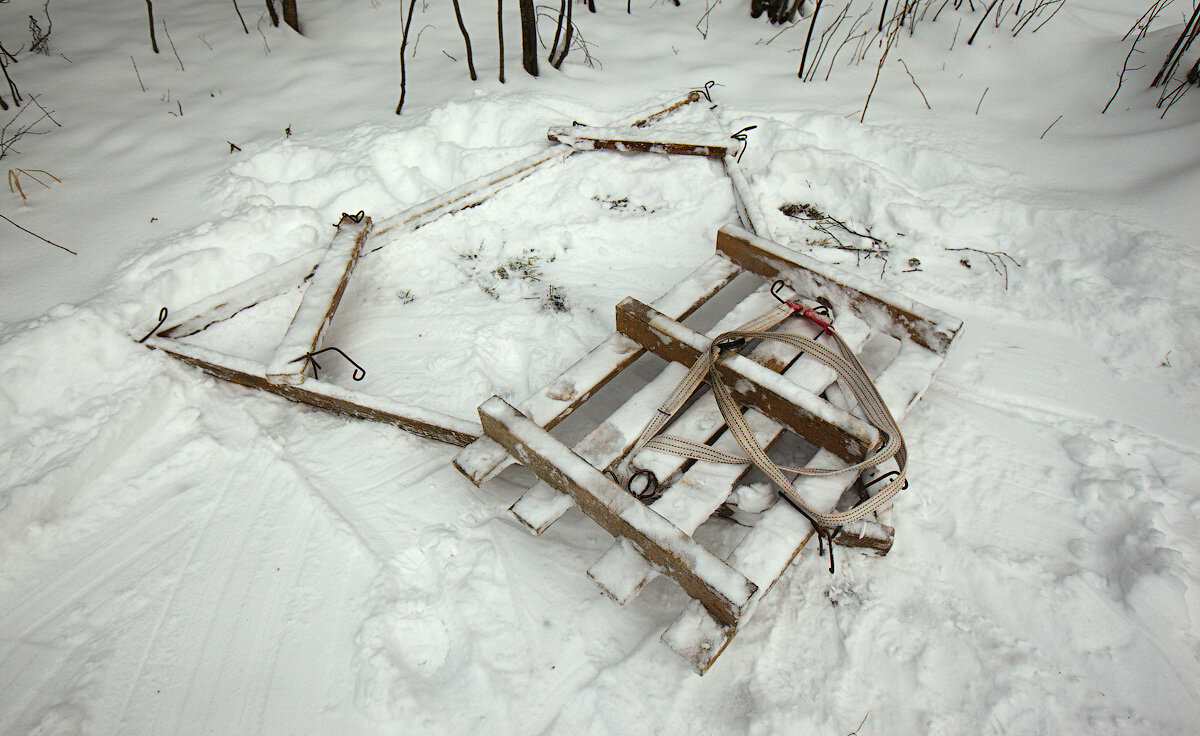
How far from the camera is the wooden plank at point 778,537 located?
5.61 feet

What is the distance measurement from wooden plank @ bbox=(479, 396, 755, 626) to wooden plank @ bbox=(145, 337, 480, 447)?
0.71 feet

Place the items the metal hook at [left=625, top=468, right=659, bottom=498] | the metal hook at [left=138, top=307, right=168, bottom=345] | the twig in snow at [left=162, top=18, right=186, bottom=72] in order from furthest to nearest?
the twig in snow at [left=162, top=18, right=186, bottom=72] → the metal hook at [left=138, top=307, right=168, bottom=345] → the metal hook at [left=625, top=468, right=659, bottom=498]

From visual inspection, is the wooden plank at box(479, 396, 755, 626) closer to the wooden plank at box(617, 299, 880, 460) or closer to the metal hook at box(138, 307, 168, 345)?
the wooden plank at box(617, 299, 880, 460)

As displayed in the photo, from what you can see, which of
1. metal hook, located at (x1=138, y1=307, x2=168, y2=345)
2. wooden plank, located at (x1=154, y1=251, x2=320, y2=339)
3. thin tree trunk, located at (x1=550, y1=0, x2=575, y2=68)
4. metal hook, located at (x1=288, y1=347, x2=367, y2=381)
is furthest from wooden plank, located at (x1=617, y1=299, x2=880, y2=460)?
thin tree trunk, located at (x1=550, y1=0, x2=575, y2=68)

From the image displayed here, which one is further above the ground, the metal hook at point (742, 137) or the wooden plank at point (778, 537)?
the metal hook at point (742, 137)

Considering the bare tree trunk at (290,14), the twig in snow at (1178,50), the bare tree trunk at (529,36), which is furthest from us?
the bare tree trunk at (290,14)

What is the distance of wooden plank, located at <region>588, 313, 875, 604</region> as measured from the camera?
1.83 metres

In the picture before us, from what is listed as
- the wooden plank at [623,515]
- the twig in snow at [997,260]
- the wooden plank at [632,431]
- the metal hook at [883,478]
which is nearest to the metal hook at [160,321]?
the wooden plank at [623,515]

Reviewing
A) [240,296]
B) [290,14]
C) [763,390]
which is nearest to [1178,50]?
[763,390]

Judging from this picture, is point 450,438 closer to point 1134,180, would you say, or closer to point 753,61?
point 1134,180

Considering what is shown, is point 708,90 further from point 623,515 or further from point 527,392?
point 623,515

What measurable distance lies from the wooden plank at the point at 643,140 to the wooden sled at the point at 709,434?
1117mm

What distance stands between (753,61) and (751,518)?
4.20 metres

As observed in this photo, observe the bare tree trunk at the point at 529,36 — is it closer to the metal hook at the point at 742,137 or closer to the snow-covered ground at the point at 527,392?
the snow-covered ground at the point at 527,392
